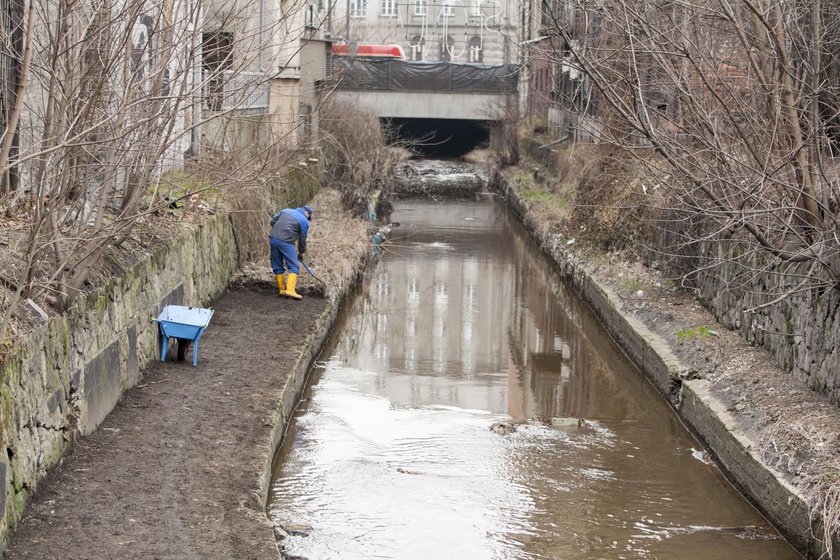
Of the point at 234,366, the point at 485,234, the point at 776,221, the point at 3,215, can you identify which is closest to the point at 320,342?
the point at 234,366

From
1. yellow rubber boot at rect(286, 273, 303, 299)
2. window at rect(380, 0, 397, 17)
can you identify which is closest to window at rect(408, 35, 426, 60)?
window at rect(380, 0, 397, 17)

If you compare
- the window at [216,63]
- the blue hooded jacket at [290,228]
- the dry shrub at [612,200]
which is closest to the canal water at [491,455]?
the blue hooded jacket at [290,228]

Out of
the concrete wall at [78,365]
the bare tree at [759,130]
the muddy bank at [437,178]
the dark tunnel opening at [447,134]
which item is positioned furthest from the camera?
the dark tunnel opening at [447,134]

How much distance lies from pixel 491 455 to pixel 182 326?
3812 millimetres

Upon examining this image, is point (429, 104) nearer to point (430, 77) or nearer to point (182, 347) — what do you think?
point (430, 77)

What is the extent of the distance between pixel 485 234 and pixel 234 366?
1838 cm

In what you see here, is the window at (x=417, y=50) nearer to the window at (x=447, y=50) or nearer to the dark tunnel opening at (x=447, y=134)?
the window at (x=447, y=50)

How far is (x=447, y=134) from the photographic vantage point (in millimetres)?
56312

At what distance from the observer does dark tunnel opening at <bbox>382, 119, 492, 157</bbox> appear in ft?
179

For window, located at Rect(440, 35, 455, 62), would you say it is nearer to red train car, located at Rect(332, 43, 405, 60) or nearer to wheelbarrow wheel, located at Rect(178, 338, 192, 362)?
red train car, located at Rect(332, 43, 405, 60)

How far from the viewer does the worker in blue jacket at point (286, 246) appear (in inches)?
680

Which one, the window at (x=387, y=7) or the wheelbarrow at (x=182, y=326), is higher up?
the window at (x=387, y=7)

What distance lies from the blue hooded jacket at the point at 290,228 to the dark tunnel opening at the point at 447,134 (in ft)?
119

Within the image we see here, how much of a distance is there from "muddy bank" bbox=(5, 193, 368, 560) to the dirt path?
10 mm
